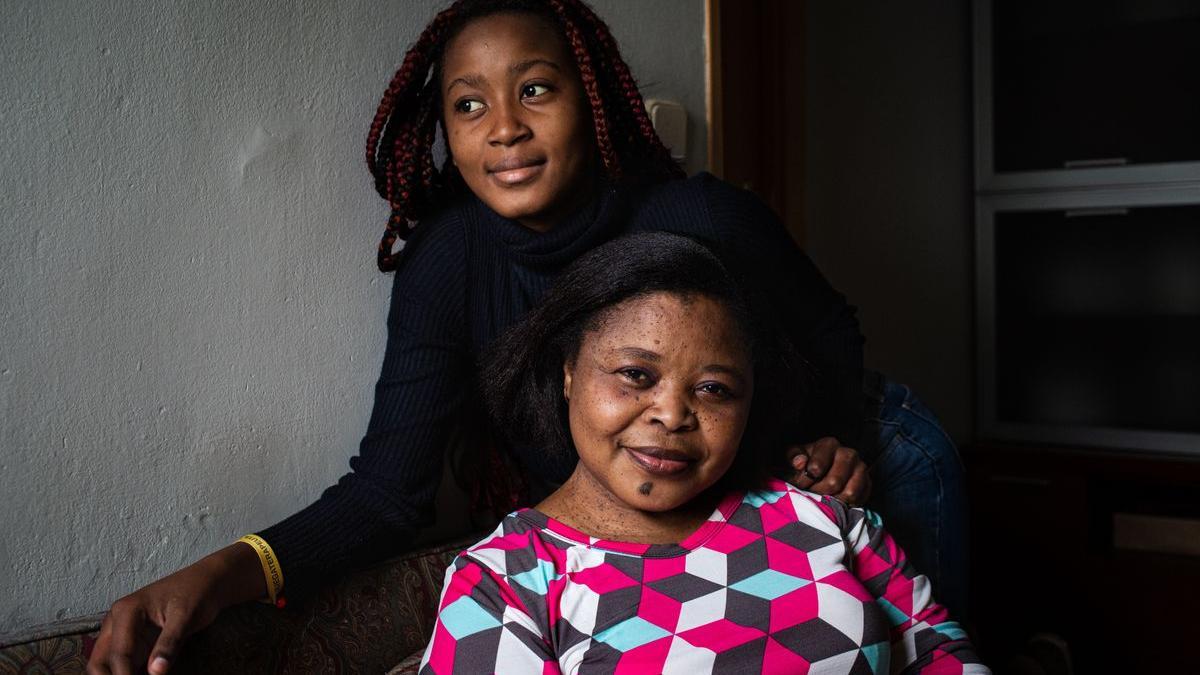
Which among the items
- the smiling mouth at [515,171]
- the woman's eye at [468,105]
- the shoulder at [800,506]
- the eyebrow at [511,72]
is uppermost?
the eyebrow at [511,72]

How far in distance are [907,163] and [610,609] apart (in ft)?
8.62

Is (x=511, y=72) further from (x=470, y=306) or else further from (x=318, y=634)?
(x=318, y=634)

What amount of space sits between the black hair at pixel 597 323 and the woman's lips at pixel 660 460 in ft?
0.54

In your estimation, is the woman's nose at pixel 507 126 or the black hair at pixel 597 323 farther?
the woman's nose at pixel 507 126

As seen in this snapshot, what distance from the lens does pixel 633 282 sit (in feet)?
3.86

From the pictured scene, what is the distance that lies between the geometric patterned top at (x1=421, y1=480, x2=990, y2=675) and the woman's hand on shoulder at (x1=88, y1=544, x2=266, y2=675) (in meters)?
0.24

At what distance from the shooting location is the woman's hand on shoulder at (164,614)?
3.25 ft

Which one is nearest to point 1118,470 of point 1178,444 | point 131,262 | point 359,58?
point 1178,444

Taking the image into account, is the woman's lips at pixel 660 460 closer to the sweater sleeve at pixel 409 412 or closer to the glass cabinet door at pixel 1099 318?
the sweater sleeve at pixel 409 412

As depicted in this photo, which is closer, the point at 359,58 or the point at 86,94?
the point at 86,94

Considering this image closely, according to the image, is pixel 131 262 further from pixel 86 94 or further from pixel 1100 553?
pixel 1100 553

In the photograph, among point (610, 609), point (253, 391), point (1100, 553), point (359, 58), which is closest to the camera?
point (610, 609)

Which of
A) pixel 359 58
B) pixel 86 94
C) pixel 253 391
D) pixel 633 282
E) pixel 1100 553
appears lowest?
pixel 1100 553

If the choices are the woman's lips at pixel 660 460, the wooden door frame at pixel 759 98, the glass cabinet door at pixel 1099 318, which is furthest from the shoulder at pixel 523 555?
the glass cabinet door at pixel 1099 318
